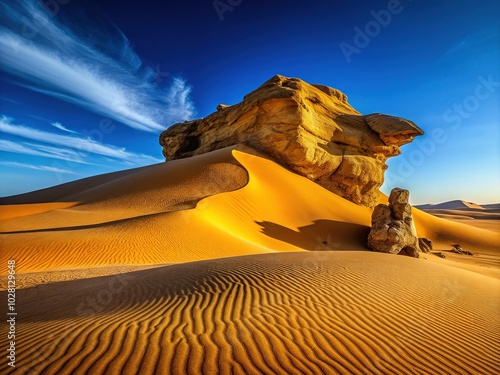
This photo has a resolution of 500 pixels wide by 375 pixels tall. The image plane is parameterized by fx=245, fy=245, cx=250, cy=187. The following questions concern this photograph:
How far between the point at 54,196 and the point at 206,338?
→ 106 feet

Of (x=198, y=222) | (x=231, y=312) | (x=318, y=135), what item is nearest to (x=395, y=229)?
(x=318, y=135)

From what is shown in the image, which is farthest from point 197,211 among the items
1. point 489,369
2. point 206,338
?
point 489,369

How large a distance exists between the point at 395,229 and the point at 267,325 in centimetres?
1606

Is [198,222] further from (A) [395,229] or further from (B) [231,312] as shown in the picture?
(A) [395,229]

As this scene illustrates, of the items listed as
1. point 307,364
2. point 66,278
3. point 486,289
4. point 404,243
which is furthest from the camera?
point 404,243

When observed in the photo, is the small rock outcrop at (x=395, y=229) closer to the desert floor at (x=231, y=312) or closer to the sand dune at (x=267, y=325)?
the desert floor at (x=231, y=312)

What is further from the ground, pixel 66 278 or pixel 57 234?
pixel 57 234

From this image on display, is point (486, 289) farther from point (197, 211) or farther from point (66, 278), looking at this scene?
point (197, 211)

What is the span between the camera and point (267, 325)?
3188 mm

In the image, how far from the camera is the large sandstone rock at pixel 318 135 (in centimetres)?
2369

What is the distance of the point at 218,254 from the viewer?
1088 centimetres

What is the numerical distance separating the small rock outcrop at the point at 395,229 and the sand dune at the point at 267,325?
35.6ft

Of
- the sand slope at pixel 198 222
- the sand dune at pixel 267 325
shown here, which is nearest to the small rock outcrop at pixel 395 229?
the sand slope at pixel 198 222

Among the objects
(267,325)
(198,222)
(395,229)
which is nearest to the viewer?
(267,325)
